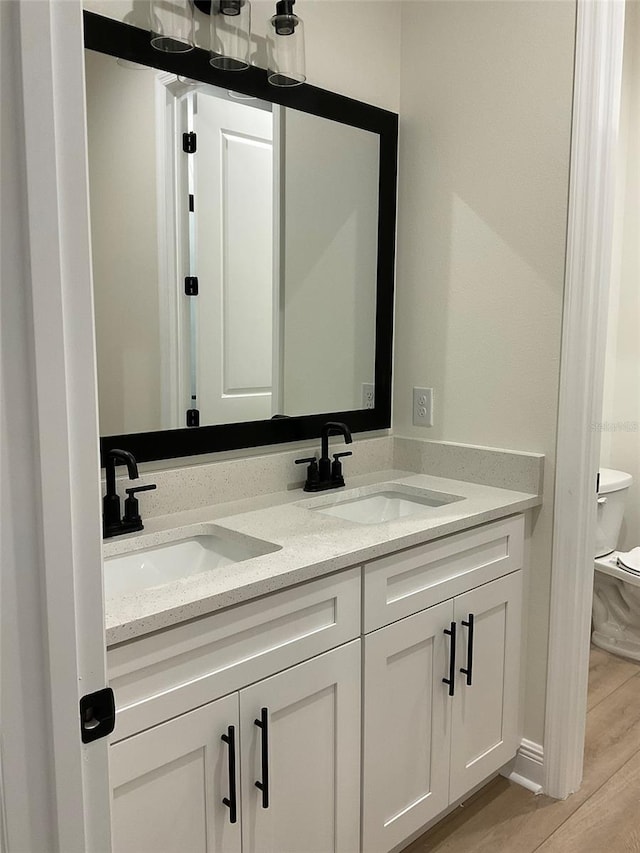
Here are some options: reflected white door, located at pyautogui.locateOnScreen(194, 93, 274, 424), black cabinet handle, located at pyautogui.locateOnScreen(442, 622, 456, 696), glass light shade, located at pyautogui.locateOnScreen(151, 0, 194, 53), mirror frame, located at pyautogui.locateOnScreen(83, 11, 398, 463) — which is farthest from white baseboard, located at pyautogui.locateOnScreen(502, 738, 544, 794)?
glass light shade, located at pyautogui.locateOnScreen(151, 0, 194, 53)

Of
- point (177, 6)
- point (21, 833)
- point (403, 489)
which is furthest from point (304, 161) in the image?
point (21, 833)

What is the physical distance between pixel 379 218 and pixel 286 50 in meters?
0.57

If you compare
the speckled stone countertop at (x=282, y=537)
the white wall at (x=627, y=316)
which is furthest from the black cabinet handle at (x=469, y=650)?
the white wall at (x=627, y=316)

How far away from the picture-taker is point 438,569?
1.76 metres

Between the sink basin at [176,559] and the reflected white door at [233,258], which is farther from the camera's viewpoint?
the reflected white door at [233,258]

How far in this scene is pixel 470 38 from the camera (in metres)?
2.06

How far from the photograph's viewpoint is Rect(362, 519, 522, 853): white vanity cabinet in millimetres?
1636

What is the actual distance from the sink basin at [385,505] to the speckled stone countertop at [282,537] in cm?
3

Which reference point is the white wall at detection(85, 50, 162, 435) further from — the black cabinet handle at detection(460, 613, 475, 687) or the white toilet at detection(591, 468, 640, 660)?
the white toilet at detection(591, 468, 640, 660)

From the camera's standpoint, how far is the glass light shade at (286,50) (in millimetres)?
1831

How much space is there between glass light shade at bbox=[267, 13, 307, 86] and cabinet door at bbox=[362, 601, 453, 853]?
1.42m

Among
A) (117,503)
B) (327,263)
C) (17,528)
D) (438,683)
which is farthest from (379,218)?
(17,528)

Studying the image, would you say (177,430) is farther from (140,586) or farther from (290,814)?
(290,814)

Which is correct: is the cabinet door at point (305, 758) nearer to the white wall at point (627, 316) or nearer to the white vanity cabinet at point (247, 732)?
the white vanity cabinet at point (247, 732)
